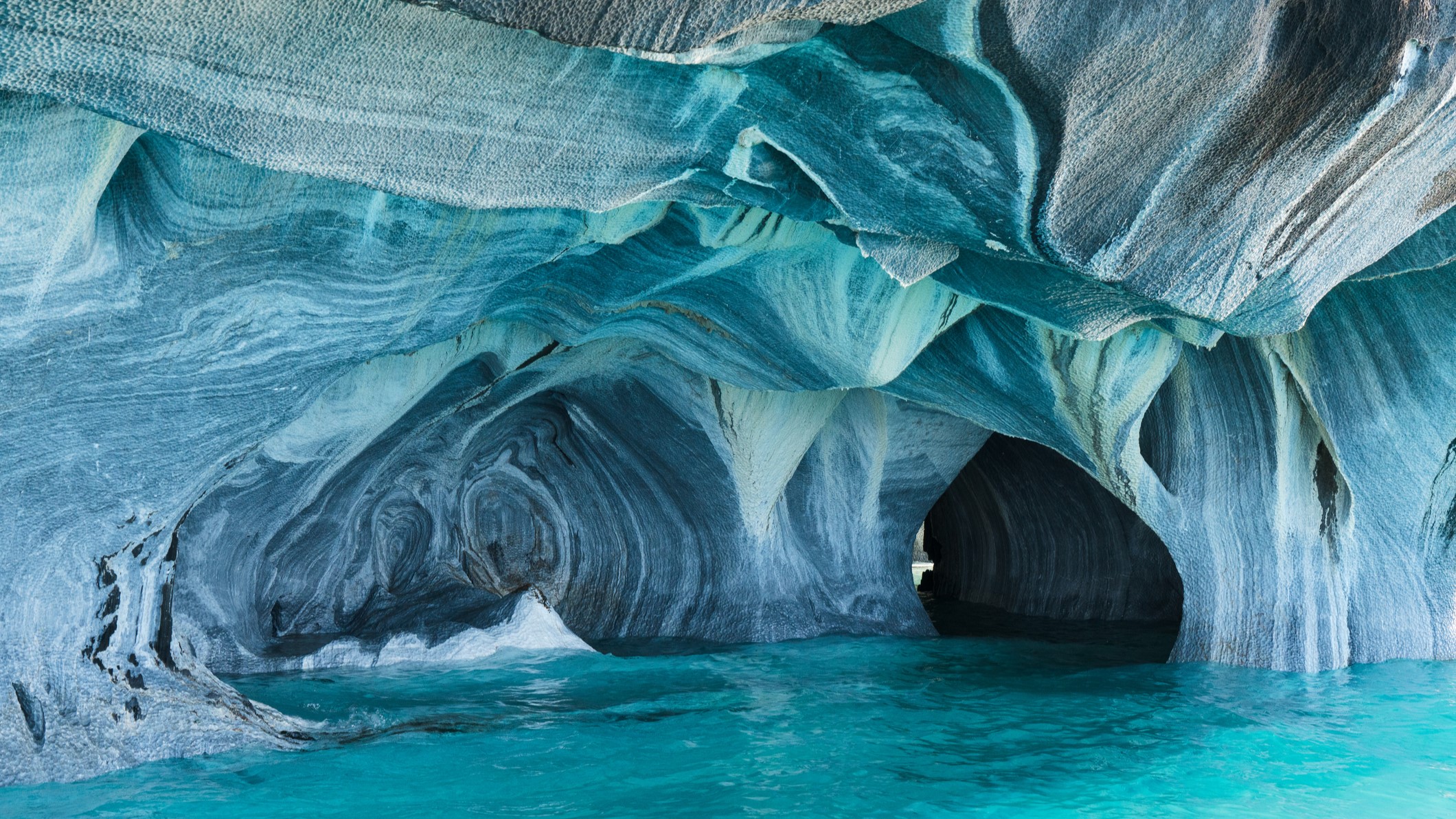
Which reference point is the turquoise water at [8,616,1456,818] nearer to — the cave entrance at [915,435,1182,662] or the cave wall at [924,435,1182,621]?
the cave entrance at [915,435,1182,662]

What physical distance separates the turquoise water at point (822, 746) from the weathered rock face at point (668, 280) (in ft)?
1.48

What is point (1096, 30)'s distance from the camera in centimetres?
302

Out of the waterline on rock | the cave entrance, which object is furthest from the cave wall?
the waterline on rock

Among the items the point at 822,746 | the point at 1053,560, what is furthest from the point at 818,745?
the point at 1053,560

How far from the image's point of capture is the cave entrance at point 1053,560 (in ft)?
33.8

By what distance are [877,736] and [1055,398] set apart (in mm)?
2374

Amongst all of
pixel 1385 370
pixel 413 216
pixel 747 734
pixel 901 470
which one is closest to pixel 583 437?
pixel 901 470

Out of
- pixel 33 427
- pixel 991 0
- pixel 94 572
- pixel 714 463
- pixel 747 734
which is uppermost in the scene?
pixel 991 0

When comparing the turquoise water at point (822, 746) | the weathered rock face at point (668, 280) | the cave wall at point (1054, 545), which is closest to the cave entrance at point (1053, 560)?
the cave wall at point (1054, 545)

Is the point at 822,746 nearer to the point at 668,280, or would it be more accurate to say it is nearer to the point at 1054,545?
the point at 668,280

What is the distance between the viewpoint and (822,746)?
15.4 ft

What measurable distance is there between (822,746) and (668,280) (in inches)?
90.8

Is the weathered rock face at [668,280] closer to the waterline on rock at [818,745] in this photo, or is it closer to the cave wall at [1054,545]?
the waterline on rock at [818,745]

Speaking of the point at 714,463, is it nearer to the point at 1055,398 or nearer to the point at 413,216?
the point at 1055,398
